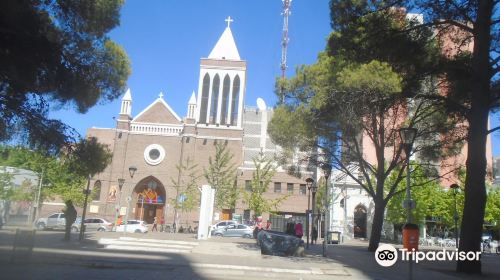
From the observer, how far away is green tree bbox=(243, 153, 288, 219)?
47938mm

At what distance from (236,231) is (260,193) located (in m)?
10.5

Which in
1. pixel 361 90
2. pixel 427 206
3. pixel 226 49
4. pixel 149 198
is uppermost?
pixel 226 49

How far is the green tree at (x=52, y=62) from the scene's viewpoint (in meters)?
11.9

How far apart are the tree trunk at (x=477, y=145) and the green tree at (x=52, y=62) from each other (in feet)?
38.5

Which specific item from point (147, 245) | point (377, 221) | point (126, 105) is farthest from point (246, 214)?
point (147, 245)

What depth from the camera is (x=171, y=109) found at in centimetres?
5572

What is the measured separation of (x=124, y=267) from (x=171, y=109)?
43.8 metres

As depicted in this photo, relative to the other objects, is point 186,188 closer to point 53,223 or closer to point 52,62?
point 53,223

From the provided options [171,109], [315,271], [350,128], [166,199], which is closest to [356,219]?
[166,199]

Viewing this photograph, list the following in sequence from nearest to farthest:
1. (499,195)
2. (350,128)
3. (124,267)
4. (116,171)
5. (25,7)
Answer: (25,7)
(124,267)
(350,128)
(499,195)
(116,171)

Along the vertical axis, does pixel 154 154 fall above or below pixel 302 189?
above

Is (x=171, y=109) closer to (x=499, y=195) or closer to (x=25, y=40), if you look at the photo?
(x=499, y=195)

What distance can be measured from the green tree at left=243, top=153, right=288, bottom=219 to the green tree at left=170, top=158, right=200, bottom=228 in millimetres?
5413

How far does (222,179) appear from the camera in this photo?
161 feet
